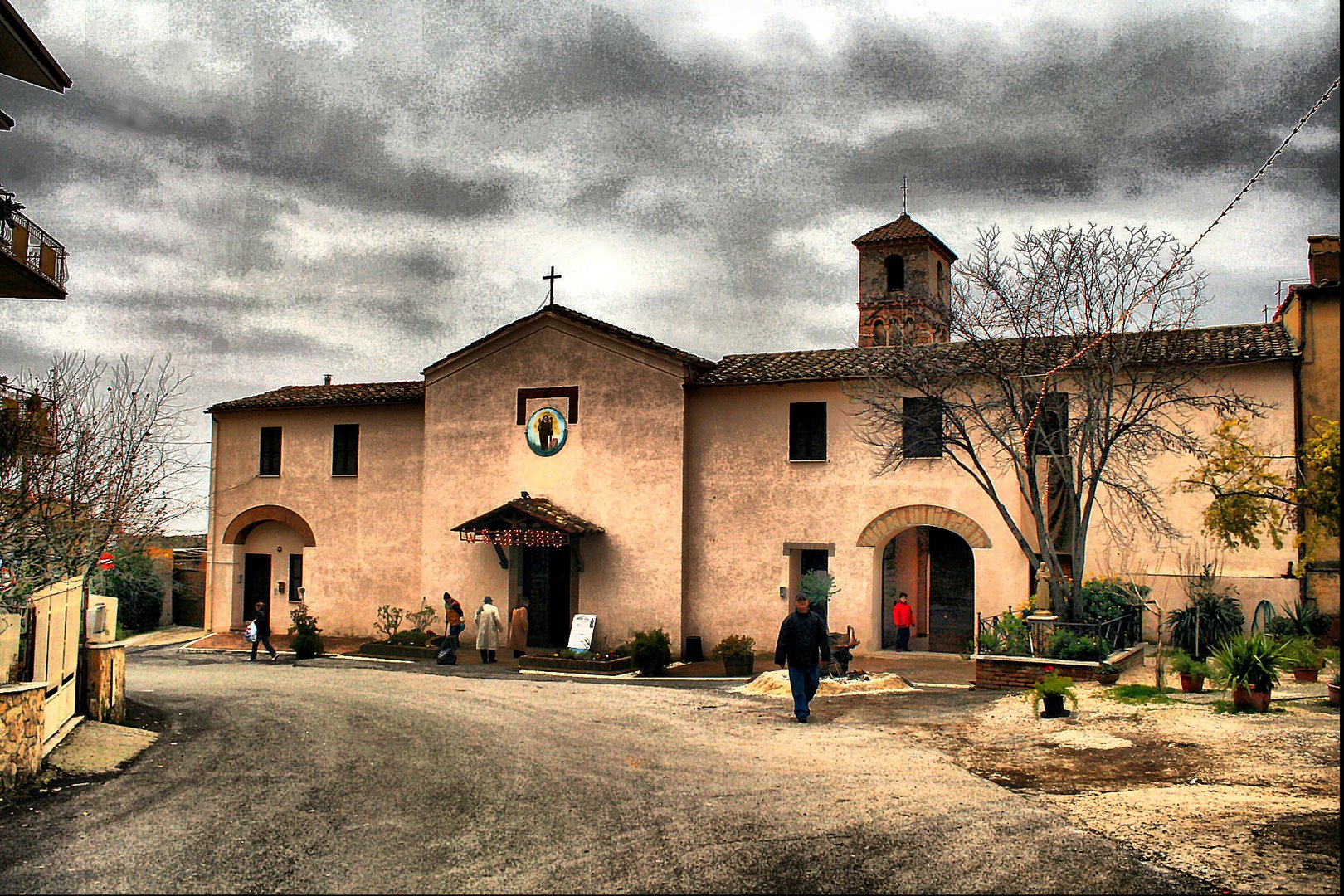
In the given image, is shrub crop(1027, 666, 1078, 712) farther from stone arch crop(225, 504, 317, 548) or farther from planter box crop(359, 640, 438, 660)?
stone arch crop(225, 504, 317, 548)

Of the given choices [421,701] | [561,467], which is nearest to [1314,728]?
[421,701]

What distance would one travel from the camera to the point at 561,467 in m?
26.1

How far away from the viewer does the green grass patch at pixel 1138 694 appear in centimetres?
1434

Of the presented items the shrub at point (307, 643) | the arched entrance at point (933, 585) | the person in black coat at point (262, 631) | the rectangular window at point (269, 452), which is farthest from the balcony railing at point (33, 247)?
the arched entrance at point (933, 585)

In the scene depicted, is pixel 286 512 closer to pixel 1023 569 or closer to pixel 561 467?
pixel 561 467

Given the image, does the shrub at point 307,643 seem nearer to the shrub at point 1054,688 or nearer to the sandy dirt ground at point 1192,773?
the sandy dirt ground at point 1192,773

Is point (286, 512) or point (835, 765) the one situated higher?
point (286, 512)

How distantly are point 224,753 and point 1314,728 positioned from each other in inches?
456

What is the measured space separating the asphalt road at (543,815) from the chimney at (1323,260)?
1394 centimetres

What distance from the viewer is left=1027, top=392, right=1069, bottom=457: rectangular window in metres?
18.8

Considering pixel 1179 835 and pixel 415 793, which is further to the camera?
pixel 415 793

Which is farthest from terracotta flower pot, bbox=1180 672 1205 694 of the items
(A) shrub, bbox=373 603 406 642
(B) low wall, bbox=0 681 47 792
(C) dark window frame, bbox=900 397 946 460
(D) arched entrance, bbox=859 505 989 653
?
(A) shrub, bbox=373 603 406 642

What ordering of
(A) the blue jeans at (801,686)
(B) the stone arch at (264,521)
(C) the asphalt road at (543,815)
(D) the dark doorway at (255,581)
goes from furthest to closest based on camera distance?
(D) the dark doorway at (255,581) < (B) the stone arch at (264,521) < (A) the blue jeans at (801,686) < (C) the asphalt road at (543,815)

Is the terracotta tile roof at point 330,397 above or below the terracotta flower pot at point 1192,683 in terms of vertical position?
above
